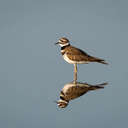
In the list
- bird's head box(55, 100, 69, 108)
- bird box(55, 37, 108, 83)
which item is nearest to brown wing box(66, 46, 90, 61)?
bird box(55, 37, 108, 83)

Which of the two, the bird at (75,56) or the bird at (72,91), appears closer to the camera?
the bird at (72,91)

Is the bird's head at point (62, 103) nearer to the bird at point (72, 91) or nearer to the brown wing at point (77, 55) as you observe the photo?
the bird at point (72, 91)

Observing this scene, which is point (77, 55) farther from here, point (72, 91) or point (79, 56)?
point (72, 91)

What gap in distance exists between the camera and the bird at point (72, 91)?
5.42 m

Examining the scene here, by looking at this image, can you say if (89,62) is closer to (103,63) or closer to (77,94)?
(103,63)

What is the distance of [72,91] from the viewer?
568cm

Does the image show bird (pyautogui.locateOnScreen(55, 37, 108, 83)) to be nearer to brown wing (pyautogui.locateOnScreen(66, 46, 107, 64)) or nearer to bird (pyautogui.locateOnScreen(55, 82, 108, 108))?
brown wing (pyautogui.locateOnScreen(66, 46, 107, 64))

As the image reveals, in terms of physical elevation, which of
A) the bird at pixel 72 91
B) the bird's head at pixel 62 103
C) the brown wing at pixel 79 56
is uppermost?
the brown wing at pixel 79 56

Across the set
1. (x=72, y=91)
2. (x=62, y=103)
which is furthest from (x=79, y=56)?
(x=62, y=103)

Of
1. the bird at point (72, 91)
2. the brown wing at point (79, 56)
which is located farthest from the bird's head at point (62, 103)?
the brown wing at point (79, 56)

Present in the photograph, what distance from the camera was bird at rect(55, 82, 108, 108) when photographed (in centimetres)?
542

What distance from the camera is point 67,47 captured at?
6.61 meters

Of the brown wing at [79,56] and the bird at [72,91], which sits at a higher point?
the brown wing at [79,56]

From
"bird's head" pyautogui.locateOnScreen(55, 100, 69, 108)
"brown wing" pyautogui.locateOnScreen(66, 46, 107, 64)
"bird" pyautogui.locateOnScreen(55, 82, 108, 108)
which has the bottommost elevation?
"bird's head" pyautogui.locateOnScreen(55, 100, 69, 108)
